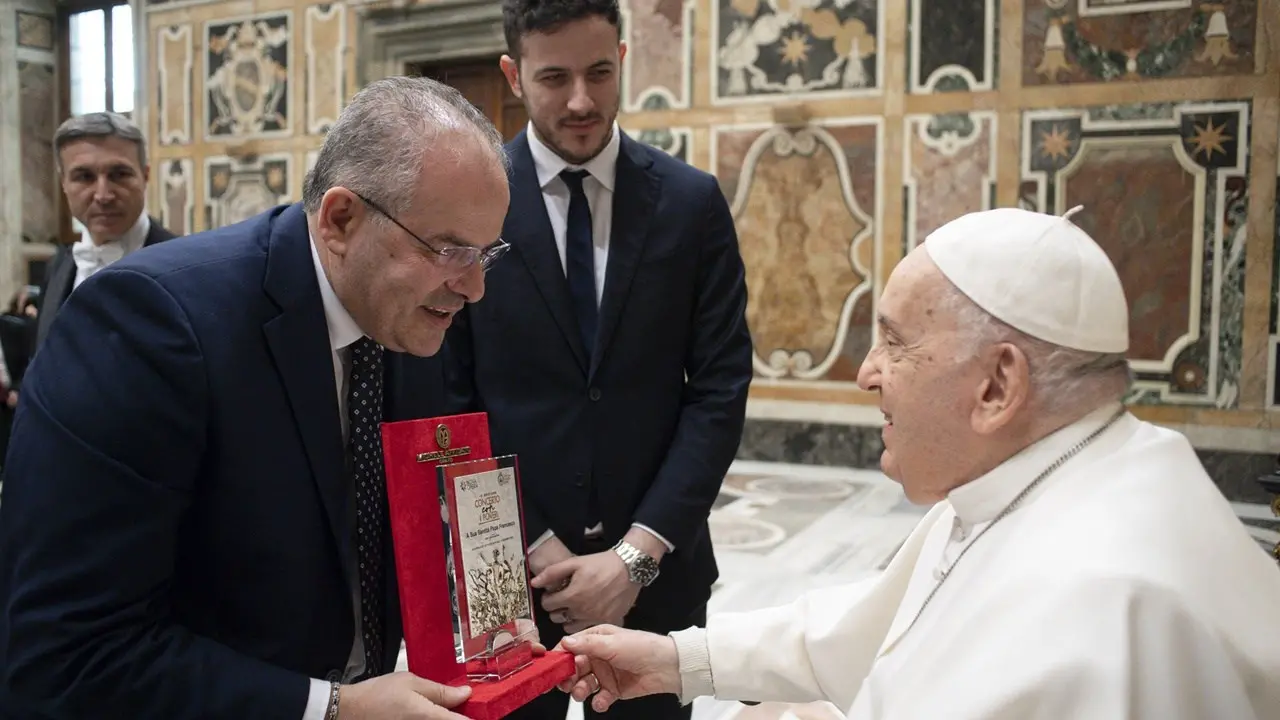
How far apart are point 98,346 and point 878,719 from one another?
123 cm

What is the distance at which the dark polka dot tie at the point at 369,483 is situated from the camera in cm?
173

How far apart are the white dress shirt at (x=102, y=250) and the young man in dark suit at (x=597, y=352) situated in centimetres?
236

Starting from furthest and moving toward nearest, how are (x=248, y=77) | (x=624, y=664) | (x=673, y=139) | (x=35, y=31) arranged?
(x=35, y=31)
(x=248, y=77)
(x=673, y=139)
(x=624, y=664)

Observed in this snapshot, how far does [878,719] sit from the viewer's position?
5.10 ft

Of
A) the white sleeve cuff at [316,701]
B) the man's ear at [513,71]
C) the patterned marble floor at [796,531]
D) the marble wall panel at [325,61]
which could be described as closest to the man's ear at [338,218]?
the white sleeve cuff at [316,701]

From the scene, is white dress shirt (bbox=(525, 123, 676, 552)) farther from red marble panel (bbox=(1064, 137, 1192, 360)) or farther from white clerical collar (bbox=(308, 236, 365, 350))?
red marble panel (bbox=(1064, 137, 1192, 360))

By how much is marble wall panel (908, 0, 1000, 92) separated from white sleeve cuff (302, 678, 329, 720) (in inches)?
259

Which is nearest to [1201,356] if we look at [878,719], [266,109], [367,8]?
[878,719]

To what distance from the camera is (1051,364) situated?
1.50m

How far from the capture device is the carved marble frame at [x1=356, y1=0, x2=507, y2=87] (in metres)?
8.94

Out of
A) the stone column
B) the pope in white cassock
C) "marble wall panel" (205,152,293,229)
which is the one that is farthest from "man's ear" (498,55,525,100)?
the stone column

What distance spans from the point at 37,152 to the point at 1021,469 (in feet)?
42.5

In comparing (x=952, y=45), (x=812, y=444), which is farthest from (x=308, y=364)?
(x=952, y=45)

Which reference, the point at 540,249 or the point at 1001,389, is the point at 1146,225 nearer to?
the point at 540,249
